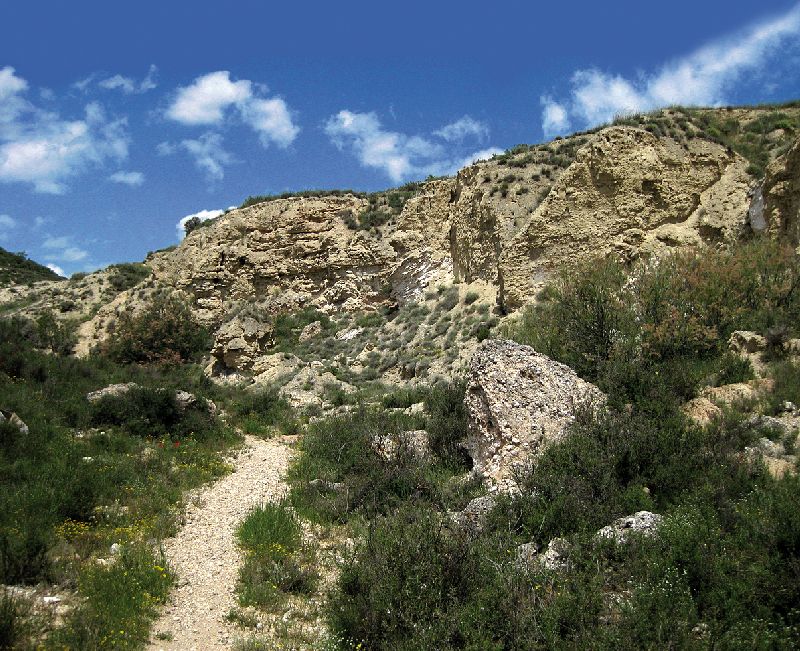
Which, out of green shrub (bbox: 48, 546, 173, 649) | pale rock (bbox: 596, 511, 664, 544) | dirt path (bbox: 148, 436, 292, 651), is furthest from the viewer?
pale rock (bbox: 596, 511, 664, 544)

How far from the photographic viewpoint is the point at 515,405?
8.48 meters

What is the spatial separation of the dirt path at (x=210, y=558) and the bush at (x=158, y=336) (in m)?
15.7

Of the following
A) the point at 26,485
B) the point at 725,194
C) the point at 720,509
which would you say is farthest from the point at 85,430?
the point at 725,194

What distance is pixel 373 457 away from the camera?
385 inches

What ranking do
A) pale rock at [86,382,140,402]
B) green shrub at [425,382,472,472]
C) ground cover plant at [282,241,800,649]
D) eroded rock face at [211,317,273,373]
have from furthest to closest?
1. eroded rock face at [211,317,273,373]
2. pale rock at [86,382,140,402]
3. green shrub at [425,382,472,472]
4. ground cover plant at [282,241,800,649]

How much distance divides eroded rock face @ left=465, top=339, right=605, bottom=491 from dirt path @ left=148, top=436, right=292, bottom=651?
364cm

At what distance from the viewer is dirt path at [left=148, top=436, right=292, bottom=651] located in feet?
17.9

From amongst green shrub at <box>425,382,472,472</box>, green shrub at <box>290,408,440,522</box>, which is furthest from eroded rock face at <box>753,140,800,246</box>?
green shrub at <box>290,408,440,522</box>

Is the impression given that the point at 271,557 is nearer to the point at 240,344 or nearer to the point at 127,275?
the point at 240,344

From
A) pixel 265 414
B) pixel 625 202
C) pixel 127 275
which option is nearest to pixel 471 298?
pixel 625 202

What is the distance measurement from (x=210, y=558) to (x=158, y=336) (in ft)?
67.7

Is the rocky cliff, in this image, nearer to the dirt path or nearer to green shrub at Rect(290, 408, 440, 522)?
green shrub at Rect(290, 408, 440, 522)

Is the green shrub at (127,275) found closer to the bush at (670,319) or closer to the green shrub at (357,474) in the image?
the green shrub at (357,474)

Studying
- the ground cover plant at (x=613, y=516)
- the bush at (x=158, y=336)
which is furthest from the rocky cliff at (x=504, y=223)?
the ground cover plant at (x=613, y=516)
